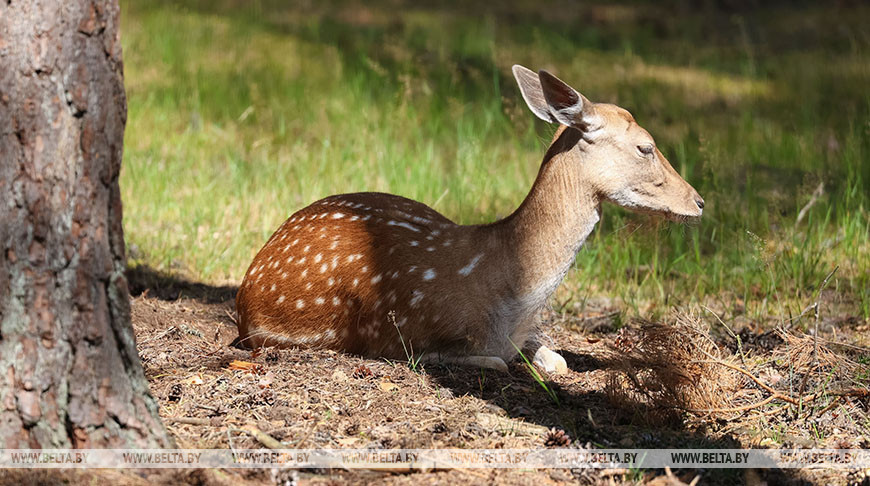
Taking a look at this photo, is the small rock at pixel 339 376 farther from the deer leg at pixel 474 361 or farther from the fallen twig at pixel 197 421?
the fallen twig at pixel 197 421

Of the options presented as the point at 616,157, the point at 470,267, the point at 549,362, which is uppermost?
the point at 616,157

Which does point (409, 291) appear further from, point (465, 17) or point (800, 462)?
point (465, 17)

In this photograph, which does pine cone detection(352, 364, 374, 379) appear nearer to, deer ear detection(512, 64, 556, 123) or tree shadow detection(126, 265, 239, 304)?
deer ear detection(512, 64, 556, 123)

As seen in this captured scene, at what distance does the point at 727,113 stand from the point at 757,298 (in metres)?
4.17

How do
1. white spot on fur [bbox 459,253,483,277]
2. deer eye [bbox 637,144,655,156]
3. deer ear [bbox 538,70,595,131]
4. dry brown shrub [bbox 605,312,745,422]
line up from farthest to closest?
white spot on fur [bbox 459,253,483,277] → deer eye [bbox 637,144,655,156] → deer ear [bbox 538,70,595,131] → dry brown shrub [bbox 605,312,745,422]

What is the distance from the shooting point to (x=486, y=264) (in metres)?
4.24

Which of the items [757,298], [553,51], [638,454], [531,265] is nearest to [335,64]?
[553,51]

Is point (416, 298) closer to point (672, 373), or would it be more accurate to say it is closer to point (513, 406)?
point (513, 406)

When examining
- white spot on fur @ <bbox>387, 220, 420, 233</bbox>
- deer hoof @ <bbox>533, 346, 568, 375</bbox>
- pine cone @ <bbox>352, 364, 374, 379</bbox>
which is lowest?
deer hoof @ <bbox>533, 346, 568, 375</bbox>

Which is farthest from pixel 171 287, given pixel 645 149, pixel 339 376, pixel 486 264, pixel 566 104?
pixel 645 149

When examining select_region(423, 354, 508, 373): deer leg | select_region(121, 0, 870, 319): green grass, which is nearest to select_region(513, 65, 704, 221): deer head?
select_region(121, 0, 870, 319): green grass

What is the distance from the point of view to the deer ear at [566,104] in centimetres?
398

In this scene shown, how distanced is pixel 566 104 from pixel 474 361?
3.79 ft

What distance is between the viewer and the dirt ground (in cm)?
316
